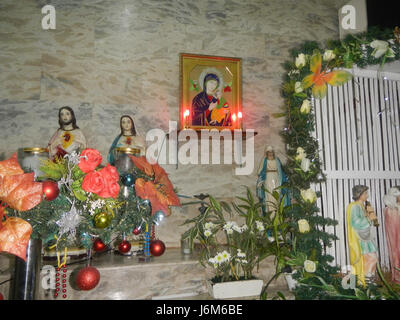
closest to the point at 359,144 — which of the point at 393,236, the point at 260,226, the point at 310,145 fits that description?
the point at 310,145

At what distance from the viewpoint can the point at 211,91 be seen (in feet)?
11.6

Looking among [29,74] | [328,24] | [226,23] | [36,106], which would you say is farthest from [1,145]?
[328,24]

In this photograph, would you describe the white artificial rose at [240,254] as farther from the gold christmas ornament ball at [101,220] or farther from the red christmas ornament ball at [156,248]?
the gold christmas ornament ball at [101,220]

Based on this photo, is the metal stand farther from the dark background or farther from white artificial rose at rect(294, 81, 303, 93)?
the dark background

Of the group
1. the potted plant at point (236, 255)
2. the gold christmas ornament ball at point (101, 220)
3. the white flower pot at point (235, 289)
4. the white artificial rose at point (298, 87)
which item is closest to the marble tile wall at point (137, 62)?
the potted plant at point (236, 255)

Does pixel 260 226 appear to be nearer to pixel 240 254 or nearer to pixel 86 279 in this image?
pixel 240 254

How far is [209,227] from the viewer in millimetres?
2090

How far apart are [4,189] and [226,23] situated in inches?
139

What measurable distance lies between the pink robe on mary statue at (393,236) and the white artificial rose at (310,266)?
659 mm

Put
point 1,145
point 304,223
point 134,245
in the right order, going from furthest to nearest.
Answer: point 1,145
point 134,245
point 304,223

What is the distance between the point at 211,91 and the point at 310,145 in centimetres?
176

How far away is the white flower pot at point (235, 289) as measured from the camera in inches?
70.7

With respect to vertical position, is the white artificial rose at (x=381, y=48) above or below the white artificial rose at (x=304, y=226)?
above

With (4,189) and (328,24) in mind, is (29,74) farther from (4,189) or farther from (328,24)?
(328,24)
